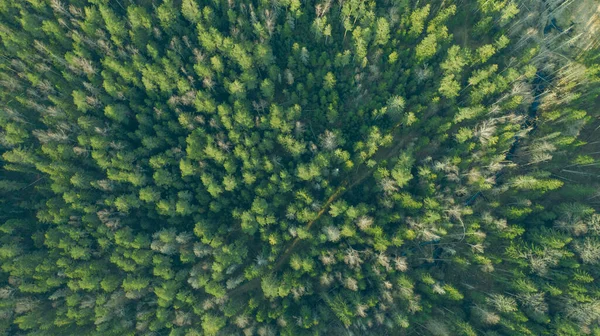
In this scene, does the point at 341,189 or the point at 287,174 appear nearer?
the point at 287,174

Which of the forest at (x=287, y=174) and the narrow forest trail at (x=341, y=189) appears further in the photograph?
the narrow forest trail at (x=341, y=189)

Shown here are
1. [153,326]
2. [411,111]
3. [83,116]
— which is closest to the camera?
[153,326]

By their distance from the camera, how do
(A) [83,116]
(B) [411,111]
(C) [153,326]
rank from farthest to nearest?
1. (B) [411,111]
2. (A) [83,116]
3. (C) [153,326]

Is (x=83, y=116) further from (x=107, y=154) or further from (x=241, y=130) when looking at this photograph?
(x=241, y=130)

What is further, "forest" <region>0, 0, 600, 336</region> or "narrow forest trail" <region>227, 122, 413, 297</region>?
"narrow forest trail" <region>227, 122, 413, 297</region>

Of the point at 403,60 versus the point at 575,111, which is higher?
the point at 403,60

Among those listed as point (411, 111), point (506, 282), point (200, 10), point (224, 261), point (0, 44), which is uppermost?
point (0, 44)

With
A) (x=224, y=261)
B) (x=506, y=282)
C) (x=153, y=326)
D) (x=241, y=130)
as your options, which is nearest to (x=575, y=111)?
(x=506, y=282)

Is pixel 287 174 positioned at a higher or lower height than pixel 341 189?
higher
